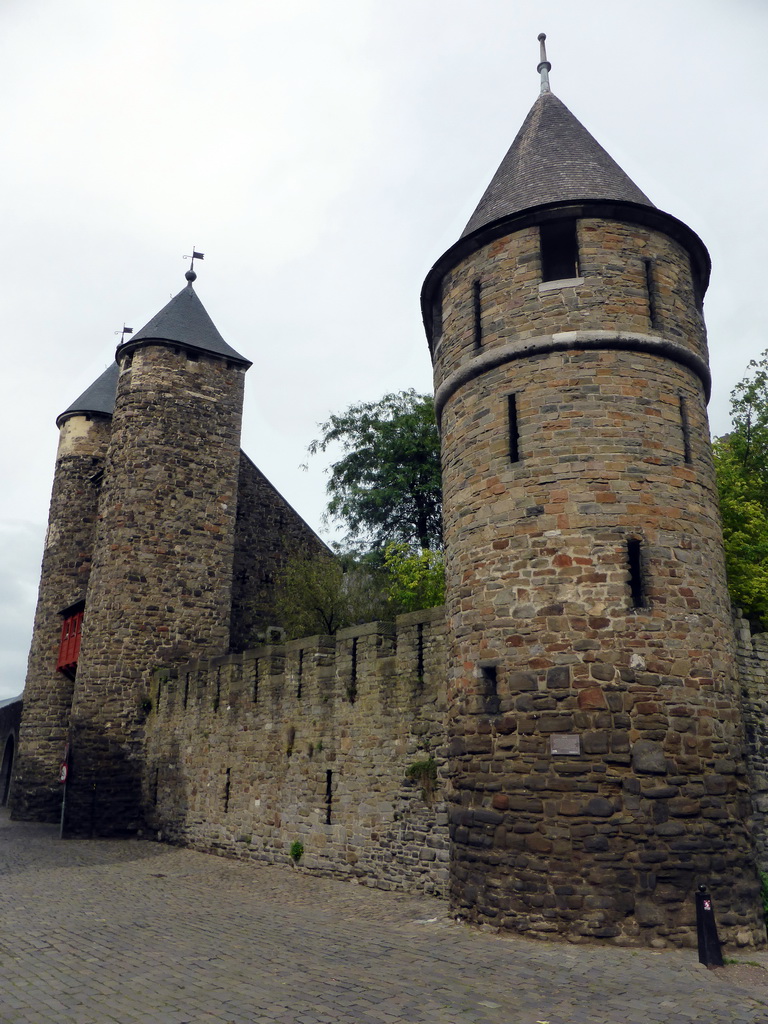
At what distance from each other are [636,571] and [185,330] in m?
17.2

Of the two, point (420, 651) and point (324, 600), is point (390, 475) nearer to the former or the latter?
point (324, 600)

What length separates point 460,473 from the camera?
10.1 metres

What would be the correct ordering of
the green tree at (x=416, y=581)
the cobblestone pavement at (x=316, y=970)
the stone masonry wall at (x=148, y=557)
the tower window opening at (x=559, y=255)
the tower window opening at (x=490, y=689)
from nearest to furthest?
the cobblestone pavement at (x=316, y=970)
the tower window opening at (x=490, y=689)
the tower window opening at (x=559, y=255)
the stone masonry wall at (x=148, y=557)
the green tree at (x=416, y=581)

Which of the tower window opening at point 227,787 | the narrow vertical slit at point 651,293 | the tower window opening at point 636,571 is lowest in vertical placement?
the tower window opening at point 227,787

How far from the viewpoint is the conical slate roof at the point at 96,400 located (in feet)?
89.5

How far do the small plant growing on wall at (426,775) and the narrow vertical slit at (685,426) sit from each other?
5141mm

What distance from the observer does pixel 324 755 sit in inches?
507

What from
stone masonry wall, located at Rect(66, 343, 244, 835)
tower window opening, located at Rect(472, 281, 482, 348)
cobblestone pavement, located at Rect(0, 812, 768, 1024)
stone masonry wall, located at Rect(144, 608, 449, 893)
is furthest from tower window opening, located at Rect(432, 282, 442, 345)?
stone masonry wall, located at Rect(66, 343, 244, 835)

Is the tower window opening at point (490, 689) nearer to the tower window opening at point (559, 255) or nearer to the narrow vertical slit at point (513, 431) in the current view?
the narrow vertical slit at point (513, 431)

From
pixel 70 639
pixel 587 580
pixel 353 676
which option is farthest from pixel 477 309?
pixel 70 639

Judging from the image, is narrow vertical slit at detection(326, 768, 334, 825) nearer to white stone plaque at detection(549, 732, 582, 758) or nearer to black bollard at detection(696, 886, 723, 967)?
white stone plaque at detection(549, 732, 582, 758)

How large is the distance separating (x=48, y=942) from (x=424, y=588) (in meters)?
12.3

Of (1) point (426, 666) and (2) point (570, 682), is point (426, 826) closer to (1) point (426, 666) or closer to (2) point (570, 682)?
(1) point (426, 666)

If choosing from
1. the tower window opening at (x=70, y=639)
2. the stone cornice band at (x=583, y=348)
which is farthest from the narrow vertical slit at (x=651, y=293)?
the tower window opening at (x=70, y=639)
